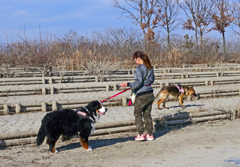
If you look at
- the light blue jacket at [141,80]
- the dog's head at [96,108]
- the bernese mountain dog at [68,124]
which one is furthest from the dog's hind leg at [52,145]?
the light blue jacket at [141,80]

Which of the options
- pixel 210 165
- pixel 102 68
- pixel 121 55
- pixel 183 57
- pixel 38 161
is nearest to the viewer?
pixel 210 165

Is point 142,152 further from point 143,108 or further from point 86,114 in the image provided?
point 86,114

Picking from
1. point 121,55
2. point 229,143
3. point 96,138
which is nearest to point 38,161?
point 96,138

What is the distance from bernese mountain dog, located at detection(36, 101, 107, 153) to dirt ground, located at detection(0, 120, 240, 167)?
25 cm

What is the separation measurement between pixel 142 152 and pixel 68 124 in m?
1.40

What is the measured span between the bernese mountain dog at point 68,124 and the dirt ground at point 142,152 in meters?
0.25

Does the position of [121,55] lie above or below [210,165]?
above

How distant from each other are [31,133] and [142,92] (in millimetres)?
2330

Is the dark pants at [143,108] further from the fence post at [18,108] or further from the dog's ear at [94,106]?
the fence post at [18,108]

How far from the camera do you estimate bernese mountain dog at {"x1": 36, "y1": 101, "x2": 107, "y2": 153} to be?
5395 millimetres

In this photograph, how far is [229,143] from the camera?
20.1 feet

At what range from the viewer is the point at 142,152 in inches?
218

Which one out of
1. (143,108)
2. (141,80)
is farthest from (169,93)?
(141,80)

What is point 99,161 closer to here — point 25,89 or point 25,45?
point 25,89
